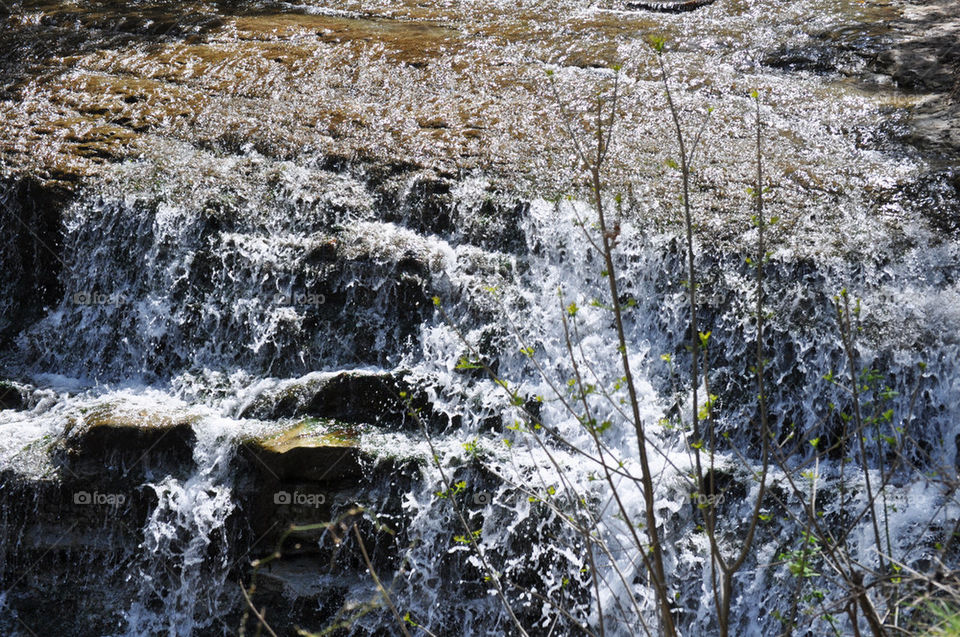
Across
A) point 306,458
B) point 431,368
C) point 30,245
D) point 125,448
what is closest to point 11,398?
point 125,448

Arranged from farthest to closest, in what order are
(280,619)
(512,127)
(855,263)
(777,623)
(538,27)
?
1. (538,27)
2. (512,127)
3. (855,263)
4. (280,619)
5. (777,623)

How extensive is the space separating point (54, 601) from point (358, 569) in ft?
6.04

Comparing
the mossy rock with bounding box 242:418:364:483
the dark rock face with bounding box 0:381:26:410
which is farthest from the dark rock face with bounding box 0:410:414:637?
the dark rock face with bounding box 0:381:26:410

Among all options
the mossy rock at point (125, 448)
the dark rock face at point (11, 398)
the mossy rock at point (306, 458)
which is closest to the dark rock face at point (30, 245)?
the dark rock face at point (11, 398)

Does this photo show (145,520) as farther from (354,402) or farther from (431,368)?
(431,368)

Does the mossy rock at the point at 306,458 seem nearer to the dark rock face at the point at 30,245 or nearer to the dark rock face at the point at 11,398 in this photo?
the dark rock face at the point at 11,398

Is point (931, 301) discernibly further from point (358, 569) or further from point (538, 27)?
point (538, 27)

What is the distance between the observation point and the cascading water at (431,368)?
4957 mm

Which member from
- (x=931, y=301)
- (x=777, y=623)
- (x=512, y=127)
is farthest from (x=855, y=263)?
(x=512, y=127)

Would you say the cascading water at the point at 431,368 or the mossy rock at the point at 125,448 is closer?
the cascading water at the point at 431,368

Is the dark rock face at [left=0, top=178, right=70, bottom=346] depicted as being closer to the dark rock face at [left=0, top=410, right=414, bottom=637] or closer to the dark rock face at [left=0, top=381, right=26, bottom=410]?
the dark rock face at [left=0, top=381, right=26, bottom=410]

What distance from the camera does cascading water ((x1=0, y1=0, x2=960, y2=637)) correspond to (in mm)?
4957

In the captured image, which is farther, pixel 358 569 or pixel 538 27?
pixel 538 27

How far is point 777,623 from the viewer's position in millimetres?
4590
